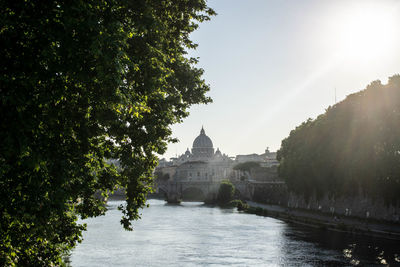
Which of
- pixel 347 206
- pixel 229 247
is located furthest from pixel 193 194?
pixel 229 247

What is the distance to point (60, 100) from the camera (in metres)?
11.3

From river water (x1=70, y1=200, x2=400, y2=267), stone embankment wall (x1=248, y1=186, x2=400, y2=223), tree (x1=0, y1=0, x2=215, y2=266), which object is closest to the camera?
tree (x1=0, y1=0, x2=215, y2=266)

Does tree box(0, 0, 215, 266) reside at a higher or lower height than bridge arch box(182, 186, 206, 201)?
higher

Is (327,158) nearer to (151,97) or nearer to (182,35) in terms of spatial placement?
(182,35)

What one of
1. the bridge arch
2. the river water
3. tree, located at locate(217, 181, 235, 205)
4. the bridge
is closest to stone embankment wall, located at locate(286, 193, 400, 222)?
the river water

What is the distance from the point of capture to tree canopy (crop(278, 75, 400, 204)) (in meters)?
40.3

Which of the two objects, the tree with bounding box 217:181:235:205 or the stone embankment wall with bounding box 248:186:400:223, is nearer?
the stone embankment wall with bounding box 248:186:400:223

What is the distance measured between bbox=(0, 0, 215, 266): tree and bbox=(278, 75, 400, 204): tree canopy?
1262 inches

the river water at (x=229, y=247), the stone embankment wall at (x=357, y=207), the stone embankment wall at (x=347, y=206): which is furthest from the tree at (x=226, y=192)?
the river water at (x=229, y=247)

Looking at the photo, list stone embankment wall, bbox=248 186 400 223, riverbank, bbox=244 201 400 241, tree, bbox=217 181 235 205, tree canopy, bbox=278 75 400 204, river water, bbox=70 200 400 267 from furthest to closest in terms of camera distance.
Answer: tree, bbox=217 181 235 205 < stone embankment wall, bbox=248 186 400 223 < tree canopy, bbox=278 75 400 204 < riverbank, bbox=244 201 400 241 < river water, bbox=70 200 400 267

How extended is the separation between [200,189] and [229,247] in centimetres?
8503

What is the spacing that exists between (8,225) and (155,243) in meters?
28.4

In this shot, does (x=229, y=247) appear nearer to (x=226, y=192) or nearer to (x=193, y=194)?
(x=226, y=192)

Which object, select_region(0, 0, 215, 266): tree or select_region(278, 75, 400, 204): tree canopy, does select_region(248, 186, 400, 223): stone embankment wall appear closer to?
select_region(278, 75, 400, 204): tree canopy
